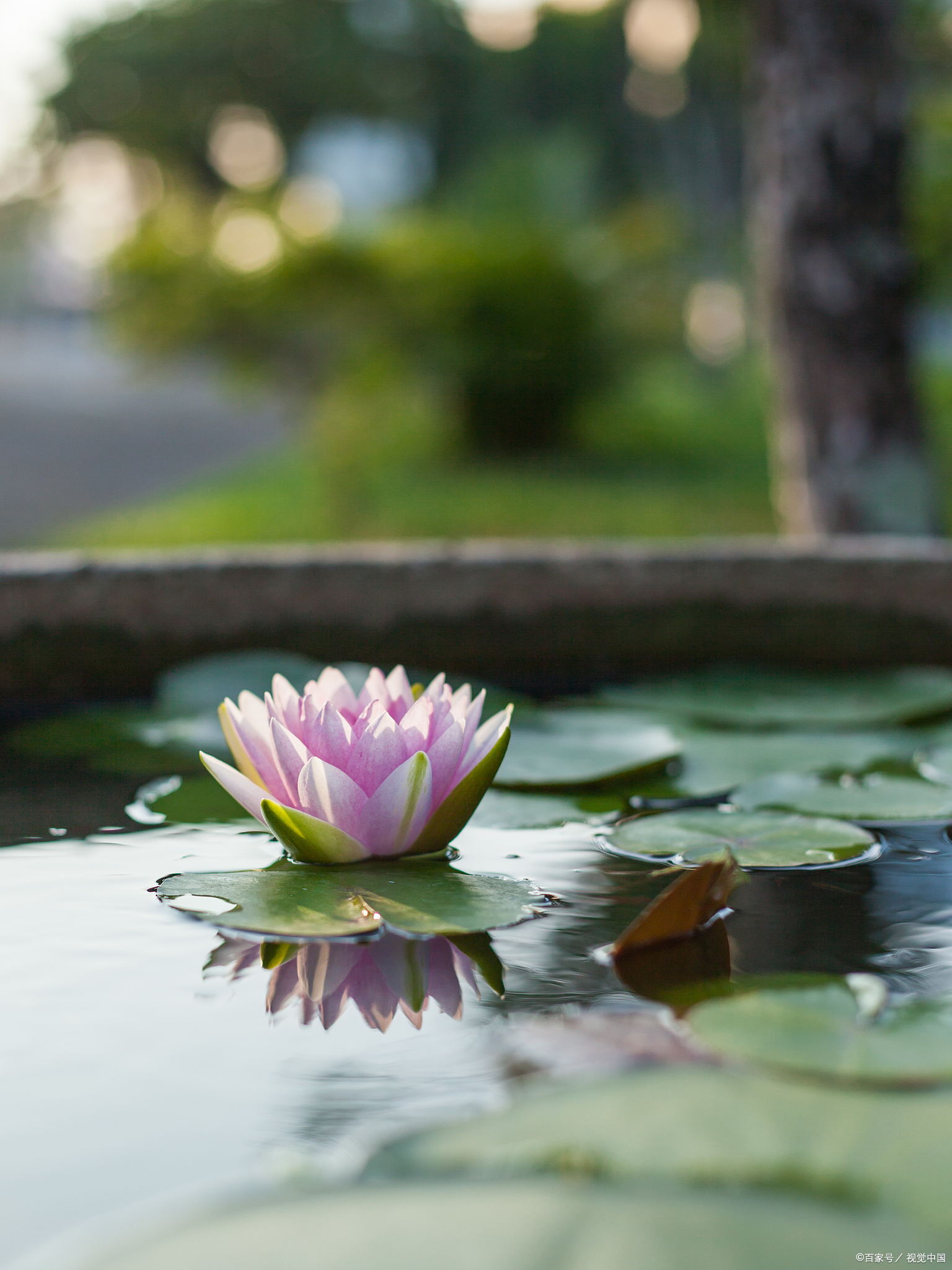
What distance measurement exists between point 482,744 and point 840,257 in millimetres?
1830

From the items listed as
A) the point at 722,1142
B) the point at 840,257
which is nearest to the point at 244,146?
the point at 840,257

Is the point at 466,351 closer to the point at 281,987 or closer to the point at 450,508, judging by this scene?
the point at 450,508

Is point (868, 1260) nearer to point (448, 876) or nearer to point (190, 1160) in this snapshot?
point (190, 1160)

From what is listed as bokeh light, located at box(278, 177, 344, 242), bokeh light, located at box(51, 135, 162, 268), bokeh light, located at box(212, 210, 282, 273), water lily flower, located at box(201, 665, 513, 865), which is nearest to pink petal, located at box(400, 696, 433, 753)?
water lily flower, located at box(201, 665, 513, 865)

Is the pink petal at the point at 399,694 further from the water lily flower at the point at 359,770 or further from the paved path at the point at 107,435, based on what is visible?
the paved path at the point at 107,435

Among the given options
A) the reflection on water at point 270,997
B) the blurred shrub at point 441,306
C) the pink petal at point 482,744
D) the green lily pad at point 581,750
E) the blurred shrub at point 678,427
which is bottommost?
the reflection on water at point 270,997

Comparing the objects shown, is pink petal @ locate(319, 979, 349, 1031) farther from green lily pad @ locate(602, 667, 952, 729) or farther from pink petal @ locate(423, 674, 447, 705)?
green lily pad @ locate(602, 667, 952, 729)

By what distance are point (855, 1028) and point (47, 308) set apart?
34.0 m

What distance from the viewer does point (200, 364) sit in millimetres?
5168

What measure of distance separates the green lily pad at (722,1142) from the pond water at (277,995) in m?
0.03

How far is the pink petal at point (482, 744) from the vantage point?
0.61 m

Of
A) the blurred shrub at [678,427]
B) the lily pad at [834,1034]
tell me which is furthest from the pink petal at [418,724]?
the blurred shrub at [678,427]

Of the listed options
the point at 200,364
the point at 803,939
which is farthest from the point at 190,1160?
the point at 200,364

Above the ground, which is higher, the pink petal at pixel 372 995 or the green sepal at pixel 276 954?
the green sepal at pixel 276 954
